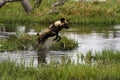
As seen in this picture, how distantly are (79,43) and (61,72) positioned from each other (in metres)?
7.72

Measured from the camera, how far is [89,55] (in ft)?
45.0

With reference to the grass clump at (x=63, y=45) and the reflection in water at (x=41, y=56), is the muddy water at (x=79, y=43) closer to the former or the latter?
the reflection in water at (x=41, y=56)

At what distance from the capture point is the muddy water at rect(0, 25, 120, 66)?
13.7 metres

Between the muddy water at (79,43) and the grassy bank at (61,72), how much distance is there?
50 centimetres

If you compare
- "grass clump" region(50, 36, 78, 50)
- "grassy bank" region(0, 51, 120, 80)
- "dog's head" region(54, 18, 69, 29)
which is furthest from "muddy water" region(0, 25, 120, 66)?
"dog's head" region(54, 18, 69, 29)

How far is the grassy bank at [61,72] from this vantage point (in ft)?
→ 32.9

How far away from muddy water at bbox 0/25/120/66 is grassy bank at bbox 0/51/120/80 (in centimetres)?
50

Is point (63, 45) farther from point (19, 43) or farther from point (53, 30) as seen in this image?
point (19, 43)

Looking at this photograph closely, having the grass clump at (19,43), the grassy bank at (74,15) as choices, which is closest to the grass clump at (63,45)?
the grass clump at (19,43)

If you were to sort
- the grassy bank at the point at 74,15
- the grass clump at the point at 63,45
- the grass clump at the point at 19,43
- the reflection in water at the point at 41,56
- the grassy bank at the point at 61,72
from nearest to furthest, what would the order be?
the grassy bank at the point at 61,72, the reflection in water at the point at 41,56, the grass clump at the point at 19,43, the grass clump at the point at 63,45, the grassy bank at the point at 74,15

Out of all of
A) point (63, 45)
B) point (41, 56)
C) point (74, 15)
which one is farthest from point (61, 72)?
point (74, 15)

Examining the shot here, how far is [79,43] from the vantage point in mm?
17906

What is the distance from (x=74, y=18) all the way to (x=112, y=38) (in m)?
5.99

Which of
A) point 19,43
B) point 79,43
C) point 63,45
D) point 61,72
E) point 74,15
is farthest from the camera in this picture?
point 74,15
